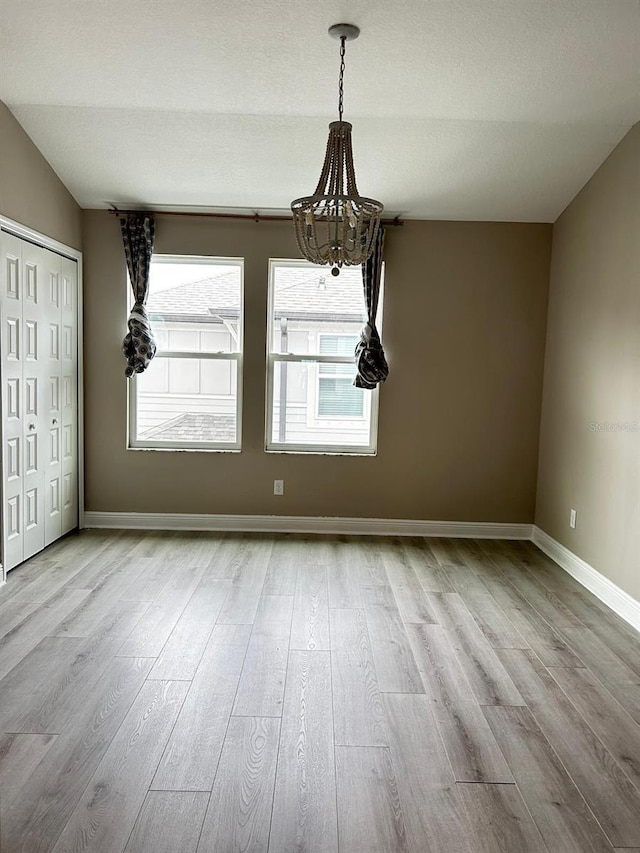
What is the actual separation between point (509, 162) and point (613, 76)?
3.45 feet

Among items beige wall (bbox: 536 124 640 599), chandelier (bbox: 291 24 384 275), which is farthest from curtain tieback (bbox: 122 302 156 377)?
beige wall (bbox: 536 124 640 599)

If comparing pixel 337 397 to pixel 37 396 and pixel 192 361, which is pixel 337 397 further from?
pixel 37 396

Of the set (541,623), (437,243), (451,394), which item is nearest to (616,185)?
(437,243)

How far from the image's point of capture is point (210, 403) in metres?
5.26

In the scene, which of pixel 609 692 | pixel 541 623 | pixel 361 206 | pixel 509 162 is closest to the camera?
pixel 361 206

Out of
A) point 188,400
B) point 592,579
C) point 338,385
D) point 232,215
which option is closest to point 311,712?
point 592,579

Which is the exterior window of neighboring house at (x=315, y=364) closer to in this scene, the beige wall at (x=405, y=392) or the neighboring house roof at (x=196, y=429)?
the beige wall at (x=405, y=392)

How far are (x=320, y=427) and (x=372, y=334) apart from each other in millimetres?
866

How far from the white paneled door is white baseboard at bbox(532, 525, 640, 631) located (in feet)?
12.0

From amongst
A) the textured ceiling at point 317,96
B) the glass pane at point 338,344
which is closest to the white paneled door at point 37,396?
the textured ceiling at point 317,96

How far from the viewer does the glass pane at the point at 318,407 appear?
17.2ft

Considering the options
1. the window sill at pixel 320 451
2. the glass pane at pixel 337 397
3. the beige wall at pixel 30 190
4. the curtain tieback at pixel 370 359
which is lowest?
the window sill at pixel 320 451

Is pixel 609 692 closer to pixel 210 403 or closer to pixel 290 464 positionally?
pixel 290 464

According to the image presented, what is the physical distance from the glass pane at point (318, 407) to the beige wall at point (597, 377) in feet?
4.85
